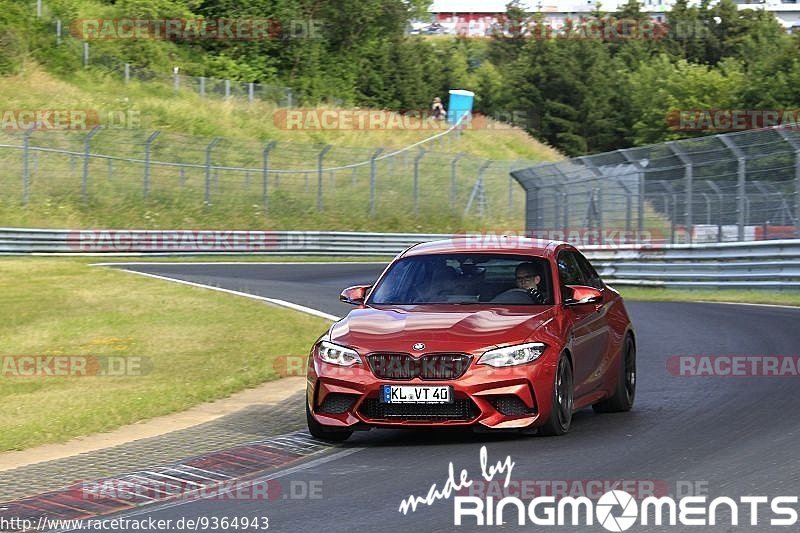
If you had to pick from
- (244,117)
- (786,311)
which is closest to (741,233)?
(786,311)

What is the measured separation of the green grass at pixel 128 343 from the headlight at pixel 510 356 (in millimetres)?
3442

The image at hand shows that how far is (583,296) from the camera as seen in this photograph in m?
10.1

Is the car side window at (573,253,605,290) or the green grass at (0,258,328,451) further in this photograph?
the green grass at (0,258,328,451)

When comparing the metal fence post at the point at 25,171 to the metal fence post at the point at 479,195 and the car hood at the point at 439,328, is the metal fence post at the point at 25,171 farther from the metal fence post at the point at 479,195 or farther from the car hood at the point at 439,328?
the car hood at the point at 439,328

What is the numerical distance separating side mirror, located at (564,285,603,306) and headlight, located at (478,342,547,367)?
3.24ft

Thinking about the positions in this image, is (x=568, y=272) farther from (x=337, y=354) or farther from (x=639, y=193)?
(x=639, y=193)

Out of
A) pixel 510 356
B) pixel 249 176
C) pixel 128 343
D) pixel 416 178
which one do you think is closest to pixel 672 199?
pixel 128 343

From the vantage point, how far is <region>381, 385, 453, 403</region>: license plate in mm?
9062

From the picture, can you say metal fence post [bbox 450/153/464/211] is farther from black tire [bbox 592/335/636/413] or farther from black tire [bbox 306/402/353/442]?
black tire [bbox 306/402/353/442]

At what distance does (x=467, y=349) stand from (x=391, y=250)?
35.4 metres

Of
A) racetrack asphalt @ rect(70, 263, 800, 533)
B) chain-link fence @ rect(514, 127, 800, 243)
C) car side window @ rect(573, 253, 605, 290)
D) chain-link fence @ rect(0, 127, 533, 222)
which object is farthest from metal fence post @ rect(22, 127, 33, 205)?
car side window @ rect(573, 253, 605, 290)

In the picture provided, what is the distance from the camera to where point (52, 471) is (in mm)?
8898

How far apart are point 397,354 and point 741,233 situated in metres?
17.6

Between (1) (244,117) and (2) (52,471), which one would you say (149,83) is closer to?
(1) (244,117)
